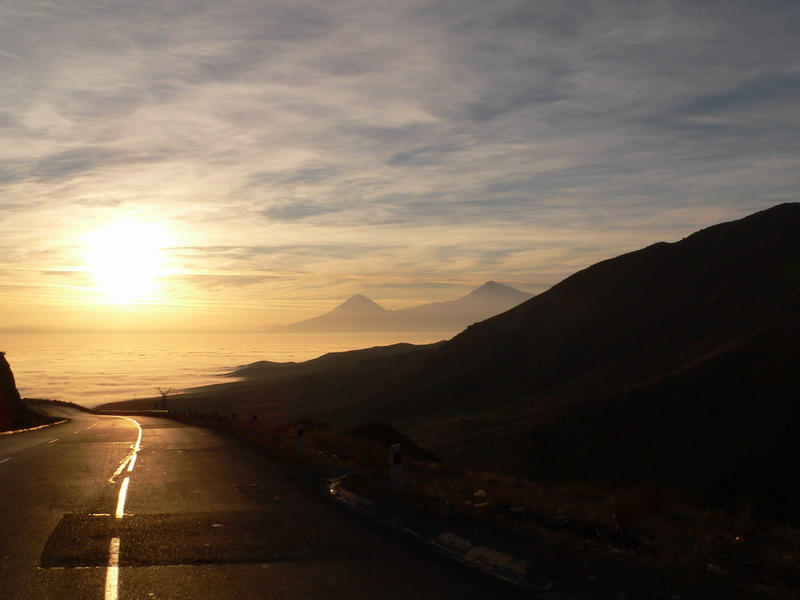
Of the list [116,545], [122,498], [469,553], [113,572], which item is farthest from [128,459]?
[469,553]

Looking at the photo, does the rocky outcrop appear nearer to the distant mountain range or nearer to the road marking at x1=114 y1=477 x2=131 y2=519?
the distant mountain range

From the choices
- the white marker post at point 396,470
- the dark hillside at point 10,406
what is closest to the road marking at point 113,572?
the white marker post at point 396,470

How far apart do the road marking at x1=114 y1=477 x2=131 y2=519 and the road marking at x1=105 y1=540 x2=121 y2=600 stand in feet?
6.21

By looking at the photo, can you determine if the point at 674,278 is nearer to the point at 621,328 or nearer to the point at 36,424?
the point at 621,328

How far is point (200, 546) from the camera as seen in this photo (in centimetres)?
849

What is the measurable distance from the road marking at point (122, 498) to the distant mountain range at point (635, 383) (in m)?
20.6

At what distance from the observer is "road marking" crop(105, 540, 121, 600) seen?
6.55m

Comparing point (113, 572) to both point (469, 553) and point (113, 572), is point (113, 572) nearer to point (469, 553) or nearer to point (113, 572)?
point (113, 572)

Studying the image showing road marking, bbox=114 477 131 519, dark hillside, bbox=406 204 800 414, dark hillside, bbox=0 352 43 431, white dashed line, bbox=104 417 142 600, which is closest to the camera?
white dashed line, bbox=104 417 142 600

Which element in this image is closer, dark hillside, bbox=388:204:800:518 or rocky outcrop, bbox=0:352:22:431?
dark hillside, bbox=388:204:800:518

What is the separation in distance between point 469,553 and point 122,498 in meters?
6.69

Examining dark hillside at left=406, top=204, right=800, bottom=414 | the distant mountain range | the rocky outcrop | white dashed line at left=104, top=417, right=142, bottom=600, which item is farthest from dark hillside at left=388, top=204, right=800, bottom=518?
the rocky outcrop

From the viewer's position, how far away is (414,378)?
327 ft

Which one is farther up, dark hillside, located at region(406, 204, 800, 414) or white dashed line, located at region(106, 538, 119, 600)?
dark hillside, located at region(406, 204, 800, 414)
